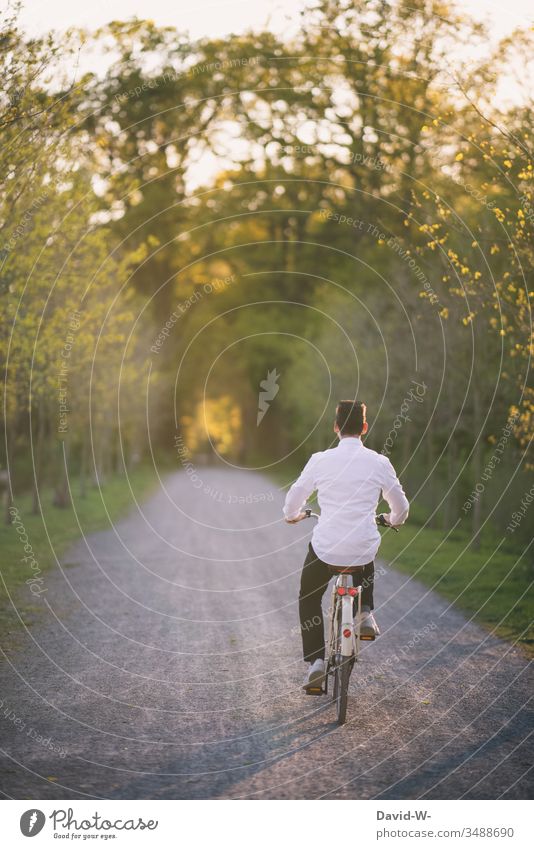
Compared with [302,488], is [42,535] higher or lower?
lower

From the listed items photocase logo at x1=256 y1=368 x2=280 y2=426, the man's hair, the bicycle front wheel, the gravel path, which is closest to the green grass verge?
the gravel path

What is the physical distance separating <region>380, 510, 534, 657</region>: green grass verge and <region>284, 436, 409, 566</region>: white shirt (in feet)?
11.2

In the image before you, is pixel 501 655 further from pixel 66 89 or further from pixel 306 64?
pixel 306 64

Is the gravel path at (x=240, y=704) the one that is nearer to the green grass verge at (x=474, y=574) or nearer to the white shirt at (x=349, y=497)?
the green grass verge at (x=474, y=574)

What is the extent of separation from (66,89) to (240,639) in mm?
7157

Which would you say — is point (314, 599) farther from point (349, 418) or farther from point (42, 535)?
point (42, 535)

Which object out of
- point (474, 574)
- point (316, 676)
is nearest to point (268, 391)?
point (474, 574)

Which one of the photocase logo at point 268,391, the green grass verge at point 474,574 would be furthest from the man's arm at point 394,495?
the photocase logo at point 268,391

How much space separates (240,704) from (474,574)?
8.57 m

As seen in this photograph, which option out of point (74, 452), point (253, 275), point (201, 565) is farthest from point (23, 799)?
point (253, 275)

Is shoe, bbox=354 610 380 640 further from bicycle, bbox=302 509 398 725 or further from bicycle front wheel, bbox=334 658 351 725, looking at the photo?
bicycle front wheel, bbox=334 658 351 725

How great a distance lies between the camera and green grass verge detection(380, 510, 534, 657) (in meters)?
11.9
